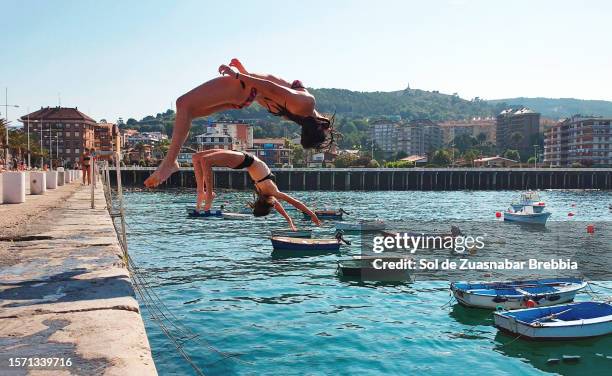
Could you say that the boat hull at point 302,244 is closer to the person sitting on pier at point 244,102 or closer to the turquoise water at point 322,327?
the turquoise water at point 322,327

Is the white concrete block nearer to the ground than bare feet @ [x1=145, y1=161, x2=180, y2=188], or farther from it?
nearer to the ground

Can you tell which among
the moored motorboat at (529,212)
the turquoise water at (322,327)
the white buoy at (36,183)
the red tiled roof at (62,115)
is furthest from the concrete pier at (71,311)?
the red tiled roof at (62,115)

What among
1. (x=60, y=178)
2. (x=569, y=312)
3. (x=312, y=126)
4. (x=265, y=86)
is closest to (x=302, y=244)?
(x=569, y=312)

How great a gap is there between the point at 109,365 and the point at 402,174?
550 ft

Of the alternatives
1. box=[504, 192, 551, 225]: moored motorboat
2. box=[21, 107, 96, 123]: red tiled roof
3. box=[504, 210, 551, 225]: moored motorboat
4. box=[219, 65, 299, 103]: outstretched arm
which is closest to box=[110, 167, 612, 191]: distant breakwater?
box=[21, 107, 96, 123]: red tiled roof

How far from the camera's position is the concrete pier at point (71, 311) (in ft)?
18.1

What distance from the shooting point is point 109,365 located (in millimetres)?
5359

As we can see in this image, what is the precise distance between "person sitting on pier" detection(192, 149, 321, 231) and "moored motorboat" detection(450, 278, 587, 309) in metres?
19.3

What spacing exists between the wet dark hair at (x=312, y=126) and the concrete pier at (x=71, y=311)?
360 centimetres

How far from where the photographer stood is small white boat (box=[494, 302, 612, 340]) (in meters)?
21.7

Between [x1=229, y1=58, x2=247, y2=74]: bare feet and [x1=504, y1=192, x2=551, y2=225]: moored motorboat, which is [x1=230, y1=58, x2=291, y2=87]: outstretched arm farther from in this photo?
[x1=504, y1=192, x2=551, y2=225]: moored motorboat

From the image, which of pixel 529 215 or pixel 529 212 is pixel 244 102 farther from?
pixel 529 212

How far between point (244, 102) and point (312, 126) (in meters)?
1.15

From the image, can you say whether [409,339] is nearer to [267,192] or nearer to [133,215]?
[267,192]
